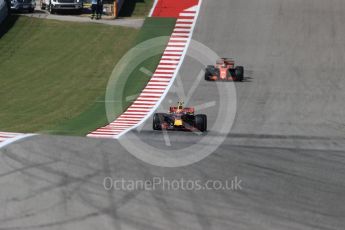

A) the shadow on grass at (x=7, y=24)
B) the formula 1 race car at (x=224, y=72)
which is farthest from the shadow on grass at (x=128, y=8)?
the formula 1 race car at (x=224, y=72)

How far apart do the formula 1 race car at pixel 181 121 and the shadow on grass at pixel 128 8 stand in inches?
933

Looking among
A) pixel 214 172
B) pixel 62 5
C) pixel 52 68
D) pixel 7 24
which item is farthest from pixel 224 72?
pixel 214 172

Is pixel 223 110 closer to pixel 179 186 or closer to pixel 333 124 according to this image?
pixel 333 124

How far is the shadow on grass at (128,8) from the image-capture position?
49600mm

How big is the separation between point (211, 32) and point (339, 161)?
78.7 ft

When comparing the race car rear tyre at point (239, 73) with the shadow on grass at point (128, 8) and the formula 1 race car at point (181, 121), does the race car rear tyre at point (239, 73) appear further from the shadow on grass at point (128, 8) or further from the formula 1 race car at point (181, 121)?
the shadow on grass at point (128, 8)

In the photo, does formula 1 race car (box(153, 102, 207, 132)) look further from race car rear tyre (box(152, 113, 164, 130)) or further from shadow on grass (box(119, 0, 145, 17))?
shadow on grass (box(119, 0, 145, 17))

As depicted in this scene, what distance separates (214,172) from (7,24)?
29.9 m

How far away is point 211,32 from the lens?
44.6 meters

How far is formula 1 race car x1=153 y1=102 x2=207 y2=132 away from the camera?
1030 inches

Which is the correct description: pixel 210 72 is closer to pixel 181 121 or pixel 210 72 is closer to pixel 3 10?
pixel 181 121

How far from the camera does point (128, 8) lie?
50562mm

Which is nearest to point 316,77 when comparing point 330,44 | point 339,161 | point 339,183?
point 330,44

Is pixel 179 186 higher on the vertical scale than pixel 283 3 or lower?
lower
